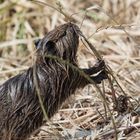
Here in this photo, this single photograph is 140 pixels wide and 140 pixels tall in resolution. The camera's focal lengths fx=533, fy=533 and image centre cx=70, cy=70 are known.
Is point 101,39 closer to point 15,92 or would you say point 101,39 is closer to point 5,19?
point 5,19

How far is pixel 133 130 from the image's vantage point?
2.19m

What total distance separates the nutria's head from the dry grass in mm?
68

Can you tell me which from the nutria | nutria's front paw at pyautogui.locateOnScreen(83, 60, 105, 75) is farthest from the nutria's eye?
nutria's front paw at pyautogui.locateOnScreen(83, 60, 105, 75)

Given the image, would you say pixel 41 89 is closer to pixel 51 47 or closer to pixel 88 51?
pixel 51 47

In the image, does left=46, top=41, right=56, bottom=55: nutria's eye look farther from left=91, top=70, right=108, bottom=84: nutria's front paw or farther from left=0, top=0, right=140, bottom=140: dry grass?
left=91, top=70, right=108, bottom=84: nutria's front paw

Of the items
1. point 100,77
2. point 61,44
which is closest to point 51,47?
point 61,44

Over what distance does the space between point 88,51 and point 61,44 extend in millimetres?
1237

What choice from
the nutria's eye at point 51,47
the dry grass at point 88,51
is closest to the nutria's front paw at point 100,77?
the dry grass at point 88,51

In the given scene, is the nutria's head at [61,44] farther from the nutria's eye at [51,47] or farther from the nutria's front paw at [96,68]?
the nutria's front paw at [96,68]

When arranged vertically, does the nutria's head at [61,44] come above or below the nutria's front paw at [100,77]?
above

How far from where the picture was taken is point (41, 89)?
6.27 feet

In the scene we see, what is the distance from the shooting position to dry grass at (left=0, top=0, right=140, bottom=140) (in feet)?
7.33

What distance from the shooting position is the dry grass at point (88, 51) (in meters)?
2.23

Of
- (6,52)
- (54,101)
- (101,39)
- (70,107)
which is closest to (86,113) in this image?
(70,107)
